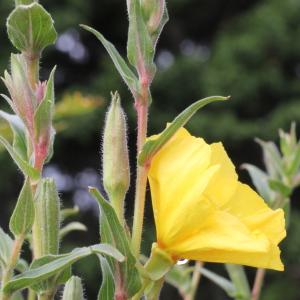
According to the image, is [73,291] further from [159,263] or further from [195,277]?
[195,277]

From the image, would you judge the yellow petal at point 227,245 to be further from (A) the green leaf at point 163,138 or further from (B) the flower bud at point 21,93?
(B) the flower bud at point 21,93

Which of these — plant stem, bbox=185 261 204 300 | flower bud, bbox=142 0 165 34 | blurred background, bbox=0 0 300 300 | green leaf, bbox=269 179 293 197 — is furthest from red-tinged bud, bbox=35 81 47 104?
blurred background, bbox=0 0 300 300

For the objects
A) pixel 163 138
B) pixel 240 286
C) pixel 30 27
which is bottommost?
pixel 240 286

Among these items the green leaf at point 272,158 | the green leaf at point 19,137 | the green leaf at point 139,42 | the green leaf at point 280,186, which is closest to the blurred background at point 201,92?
the green leaf at point 272,158

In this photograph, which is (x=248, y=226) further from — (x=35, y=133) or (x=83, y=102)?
(x=83, y=102)

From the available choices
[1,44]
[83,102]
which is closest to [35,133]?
[83,102]

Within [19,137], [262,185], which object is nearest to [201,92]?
[262,185]
